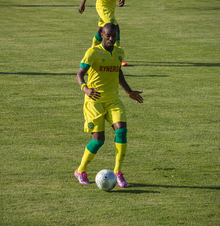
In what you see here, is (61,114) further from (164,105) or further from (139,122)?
(164,105)

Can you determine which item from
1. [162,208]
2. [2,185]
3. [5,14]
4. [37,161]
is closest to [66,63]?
[37,161]

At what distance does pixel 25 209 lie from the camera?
5070 millimetres

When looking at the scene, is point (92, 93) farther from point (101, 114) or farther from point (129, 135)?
point (129, 135)

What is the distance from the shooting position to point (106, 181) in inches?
217

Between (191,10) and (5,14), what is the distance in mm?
10619

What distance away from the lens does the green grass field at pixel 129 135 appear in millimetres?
5141

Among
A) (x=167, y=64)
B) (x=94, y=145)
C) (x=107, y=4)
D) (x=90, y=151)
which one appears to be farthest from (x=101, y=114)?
(x=167, y=64)

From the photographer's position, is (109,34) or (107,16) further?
(107,16)

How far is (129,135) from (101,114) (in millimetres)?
2114

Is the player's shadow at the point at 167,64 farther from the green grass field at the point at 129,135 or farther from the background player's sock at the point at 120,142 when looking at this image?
the background player's sock at the point at 120,142

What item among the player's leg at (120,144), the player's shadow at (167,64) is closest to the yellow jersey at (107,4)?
the player's shadow at (167,64)

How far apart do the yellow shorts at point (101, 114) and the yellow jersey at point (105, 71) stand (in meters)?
0.08

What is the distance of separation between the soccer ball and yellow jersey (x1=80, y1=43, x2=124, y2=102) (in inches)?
40.6

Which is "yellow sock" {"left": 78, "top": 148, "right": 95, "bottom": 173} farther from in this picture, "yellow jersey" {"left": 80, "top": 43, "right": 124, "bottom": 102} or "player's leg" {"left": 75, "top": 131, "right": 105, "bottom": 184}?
"yellow jersey" {"left": 80, "top": 43, "right": 124, "bottom": 102}
